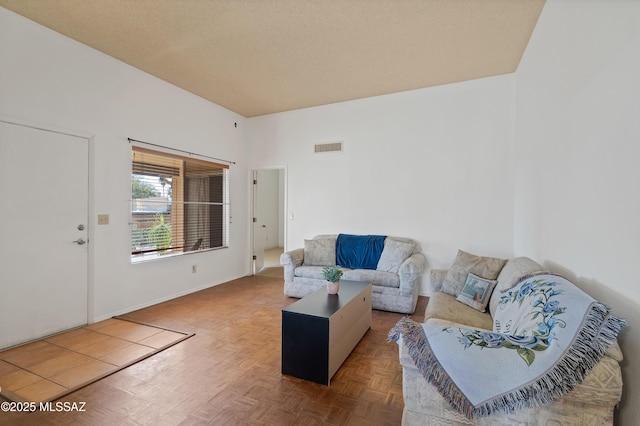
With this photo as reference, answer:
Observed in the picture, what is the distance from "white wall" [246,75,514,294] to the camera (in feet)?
13.2

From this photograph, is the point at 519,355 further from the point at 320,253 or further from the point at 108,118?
the point at 108,118

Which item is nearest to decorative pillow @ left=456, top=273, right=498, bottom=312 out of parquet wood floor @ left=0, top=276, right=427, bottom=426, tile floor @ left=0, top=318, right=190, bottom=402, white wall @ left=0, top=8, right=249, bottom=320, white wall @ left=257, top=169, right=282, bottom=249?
parquet wood floor @ left=0, top=276, right=427, bottom=426

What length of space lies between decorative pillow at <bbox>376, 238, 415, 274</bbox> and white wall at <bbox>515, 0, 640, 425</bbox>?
1.56 metres

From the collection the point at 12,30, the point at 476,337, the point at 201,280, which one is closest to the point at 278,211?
the point at 201,280

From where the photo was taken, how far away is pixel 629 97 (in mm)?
1320

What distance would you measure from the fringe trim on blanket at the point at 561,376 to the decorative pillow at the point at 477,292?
4.50ft

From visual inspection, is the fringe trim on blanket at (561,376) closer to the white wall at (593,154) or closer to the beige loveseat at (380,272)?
the white wall at (593,154)

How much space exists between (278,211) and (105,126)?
623cm

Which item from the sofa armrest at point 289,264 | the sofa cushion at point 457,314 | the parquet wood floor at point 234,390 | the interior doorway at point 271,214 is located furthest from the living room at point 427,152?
the interior doorway at point 271,214

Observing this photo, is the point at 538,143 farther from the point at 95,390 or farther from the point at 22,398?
the point at 22,398

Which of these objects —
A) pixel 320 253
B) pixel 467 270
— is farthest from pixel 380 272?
pixel 467 270

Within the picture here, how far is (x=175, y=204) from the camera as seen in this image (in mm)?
4355

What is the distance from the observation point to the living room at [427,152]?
1.47 meters

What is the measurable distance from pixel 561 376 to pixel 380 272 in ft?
9.09
